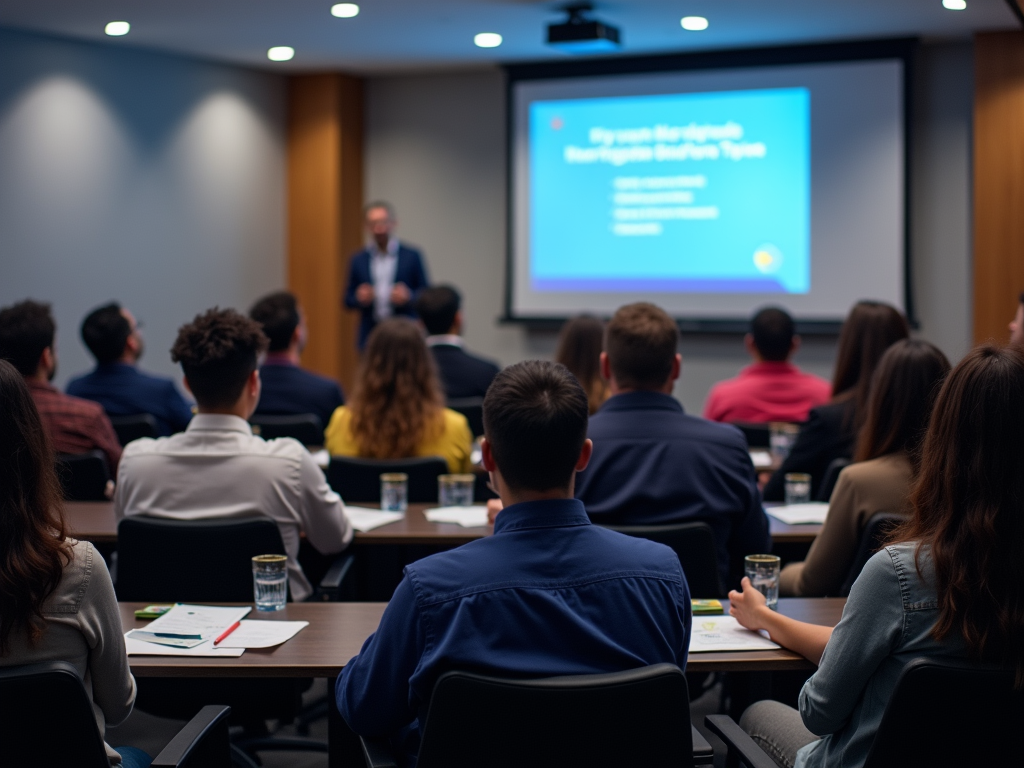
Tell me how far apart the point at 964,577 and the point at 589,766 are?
23.6 inches

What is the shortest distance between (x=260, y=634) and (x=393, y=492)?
48.8 inches

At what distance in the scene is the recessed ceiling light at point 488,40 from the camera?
24.5 feet

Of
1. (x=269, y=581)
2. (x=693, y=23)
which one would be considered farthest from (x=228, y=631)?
(x=693, y=23)

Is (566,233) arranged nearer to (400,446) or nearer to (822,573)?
(400,446)

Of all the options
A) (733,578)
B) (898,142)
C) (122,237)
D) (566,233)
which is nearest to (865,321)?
(733,578)

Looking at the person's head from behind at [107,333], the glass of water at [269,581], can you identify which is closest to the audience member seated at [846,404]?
the glass of water at [269,581]

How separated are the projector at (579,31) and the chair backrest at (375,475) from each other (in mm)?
3857

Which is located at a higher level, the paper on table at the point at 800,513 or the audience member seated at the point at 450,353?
the audience member seated at the point at 450,353

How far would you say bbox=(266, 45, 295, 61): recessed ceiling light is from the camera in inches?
309

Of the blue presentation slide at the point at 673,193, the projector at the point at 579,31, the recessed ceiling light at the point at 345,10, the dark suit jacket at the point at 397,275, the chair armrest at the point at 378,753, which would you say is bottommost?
the chair armrest at the point at 378,753

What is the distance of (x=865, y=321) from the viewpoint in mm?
3900

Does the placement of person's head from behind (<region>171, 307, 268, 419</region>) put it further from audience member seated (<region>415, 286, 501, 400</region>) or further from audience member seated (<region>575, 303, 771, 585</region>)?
audience member seated (<region>415, 286, 501, 400</region>)

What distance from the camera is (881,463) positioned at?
2752 mm

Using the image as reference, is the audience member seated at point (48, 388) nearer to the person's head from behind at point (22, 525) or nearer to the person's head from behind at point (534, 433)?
the person's head from behind at point (22, 525)
